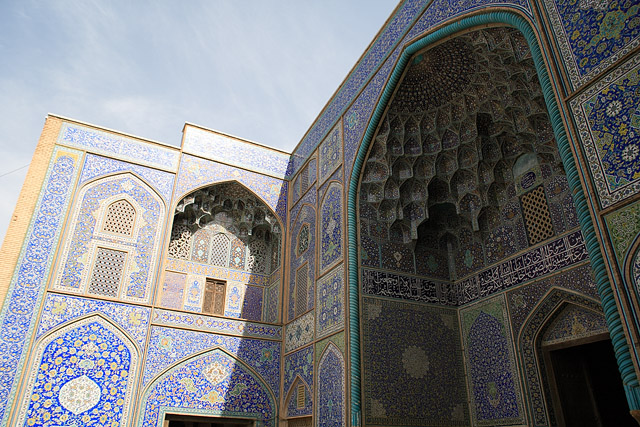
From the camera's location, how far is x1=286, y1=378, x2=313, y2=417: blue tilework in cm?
679

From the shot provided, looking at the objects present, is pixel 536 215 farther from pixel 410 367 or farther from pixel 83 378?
pixel 83 378

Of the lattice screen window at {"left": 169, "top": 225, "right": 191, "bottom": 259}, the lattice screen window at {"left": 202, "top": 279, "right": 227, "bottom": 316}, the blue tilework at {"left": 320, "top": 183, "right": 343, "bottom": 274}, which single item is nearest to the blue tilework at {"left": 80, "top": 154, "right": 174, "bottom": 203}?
the lattice screen window at {"left": 169, "top": 225, "right": 191, "bottom": 259}

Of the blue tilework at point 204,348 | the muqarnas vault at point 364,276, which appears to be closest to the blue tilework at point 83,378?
the muqarnas vault at point 364,276

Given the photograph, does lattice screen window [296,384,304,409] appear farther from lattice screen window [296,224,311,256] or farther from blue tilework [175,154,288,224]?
blue tilework [175,154,288,224]

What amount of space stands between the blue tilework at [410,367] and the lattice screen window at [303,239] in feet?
6.80

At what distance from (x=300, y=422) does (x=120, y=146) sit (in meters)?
5.49

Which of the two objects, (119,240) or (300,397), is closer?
(300,397)

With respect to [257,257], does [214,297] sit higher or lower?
lower

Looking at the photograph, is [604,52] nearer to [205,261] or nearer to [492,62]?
[492,62]

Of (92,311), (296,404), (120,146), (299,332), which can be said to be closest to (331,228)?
(299,332)

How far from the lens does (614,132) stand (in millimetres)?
3250

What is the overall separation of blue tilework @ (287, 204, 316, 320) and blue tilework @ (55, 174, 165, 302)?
235 centimetres

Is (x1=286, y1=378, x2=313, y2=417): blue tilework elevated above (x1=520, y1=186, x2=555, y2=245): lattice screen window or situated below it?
below

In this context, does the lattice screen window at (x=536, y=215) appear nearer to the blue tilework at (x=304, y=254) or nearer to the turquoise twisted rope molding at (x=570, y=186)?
the turquoise twisted rope molding at (x=570, y=186)
